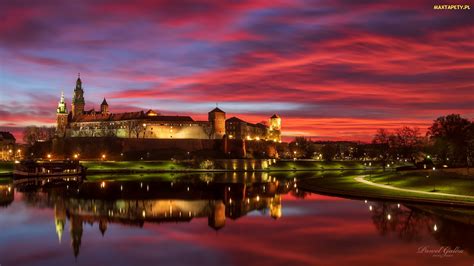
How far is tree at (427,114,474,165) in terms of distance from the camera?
6131cm

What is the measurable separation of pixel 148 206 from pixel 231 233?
11857mm

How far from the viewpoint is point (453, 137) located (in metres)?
64.9

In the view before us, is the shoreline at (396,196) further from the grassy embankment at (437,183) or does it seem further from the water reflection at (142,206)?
the water reflection at (142,206)

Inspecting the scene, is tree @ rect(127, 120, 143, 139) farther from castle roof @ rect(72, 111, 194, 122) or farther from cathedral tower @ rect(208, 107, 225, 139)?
cathedral tower @ rect(208, 107, 225, 139)

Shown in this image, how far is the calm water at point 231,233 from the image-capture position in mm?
17969

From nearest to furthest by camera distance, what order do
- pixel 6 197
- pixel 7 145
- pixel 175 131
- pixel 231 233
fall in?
pixel 231 233
pixel 6 197
pixel 7 145
pixel 175 131

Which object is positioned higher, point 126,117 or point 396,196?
point 126,117

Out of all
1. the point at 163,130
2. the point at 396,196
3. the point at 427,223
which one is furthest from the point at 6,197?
the point at 163,130

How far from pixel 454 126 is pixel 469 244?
5484 centimetres

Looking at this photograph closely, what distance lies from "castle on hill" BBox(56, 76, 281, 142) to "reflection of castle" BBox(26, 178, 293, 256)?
262 ft

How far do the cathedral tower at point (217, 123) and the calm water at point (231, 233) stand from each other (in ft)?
339

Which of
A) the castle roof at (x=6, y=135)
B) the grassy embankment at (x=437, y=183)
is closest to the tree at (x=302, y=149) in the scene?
the castle roof at (x=6, y=135)

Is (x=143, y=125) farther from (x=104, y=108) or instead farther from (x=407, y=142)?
(x=407, y=142)

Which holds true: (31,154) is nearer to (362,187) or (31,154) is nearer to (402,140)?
(402,140)
